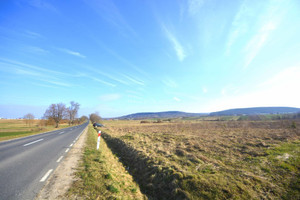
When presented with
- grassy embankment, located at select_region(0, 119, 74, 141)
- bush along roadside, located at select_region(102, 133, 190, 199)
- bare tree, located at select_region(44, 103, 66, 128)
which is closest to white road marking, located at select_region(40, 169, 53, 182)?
bush along roadside, located at select_region(102, 133, 190, 199)

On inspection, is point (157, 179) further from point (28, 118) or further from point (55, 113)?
point (28, 118)

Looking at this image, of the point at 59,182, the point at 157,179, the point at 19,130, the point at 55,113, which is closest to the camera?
the point at 59,182

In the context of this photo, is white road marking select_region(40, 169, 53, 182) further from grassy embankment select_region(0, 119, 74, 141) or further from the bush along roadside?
grassy embankment select_region(0, 119, 74, 141)

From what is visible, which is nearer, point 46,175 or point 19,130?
point 46,175

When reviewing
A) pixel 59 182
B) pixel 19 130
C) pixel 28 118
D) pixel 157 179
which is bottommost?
pixel 157 179

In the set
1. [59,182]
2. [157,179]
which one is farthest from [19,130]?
[157,179]

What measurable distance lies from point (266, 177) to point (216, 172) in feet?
5.65

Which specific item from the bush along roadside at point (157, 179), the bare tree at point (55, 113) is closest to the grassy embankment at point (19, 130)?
the bare tree at point (55, 113)

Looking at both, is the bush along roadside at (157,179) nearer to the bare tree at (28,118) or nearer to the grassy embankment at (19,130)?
the grassy embankment at (19,130)

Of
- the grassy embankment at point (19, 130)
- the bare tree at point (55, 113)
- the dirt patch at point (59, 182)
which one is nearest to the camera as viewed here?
the dirt patch at point (59, 182)

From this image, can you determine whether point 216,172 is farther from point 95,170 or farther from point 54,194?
point 54,194

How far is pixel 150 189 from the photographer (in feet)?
17.4

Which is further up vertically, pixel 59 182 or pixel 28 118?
pixel 28 118

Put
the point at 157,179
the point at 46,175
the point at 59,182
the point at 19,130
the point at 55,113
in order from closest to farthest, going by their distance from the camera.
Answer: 1. the point at 59,182
2. the point at 46,175
3. the point at 157,179
4. the point at 19,130
5. the point at 55,113
